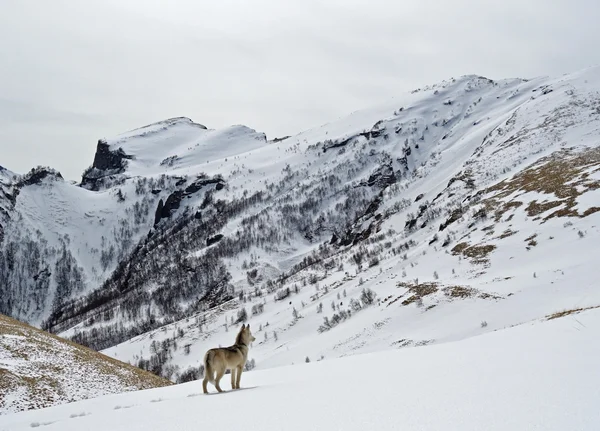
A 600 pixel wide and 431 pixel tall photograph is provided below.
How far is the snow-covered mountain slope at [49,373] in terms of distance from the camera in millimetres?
15656

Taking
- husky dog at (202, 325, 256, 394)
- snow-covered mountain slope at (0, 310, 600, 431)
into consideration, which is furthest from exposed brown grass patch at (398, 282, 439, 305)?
husky dog at (202, 325, 256, 394)

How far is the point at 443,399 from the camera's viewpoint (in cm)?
445

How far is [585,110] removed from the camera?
109 metres

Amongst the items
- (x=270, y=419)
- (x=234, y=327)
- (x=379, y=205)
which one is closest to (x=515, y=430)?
(x=270, y=419)

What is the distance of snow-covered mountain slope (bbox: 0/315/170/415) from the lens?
15656mm

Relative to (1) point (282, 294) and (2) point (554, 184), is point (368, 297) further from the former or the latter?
(1) point (282, 294)

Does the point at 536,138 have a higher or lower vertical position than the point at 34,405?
higher

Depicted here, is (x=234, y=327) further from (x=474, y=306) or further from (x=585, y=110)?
(x=585, y=110)

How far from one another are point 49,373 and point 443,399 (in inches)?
733

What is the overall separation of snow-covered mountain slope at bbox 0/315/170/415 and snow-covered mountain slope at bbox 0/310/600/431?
8877 mm

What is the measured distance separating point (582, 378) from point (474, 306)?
32.5m

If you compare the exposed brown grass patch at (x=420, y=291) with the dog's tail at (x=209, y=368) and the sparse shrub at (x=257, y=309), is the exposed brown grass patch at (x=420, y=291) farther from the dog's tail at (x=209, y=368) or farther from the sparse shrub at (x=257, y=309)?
the sparse shrub at (x=257, y=309)

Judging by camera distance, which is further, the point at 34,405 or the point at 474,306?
Result: the point at 474,306

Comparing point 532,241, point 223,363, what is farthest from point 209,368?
point 532,241
